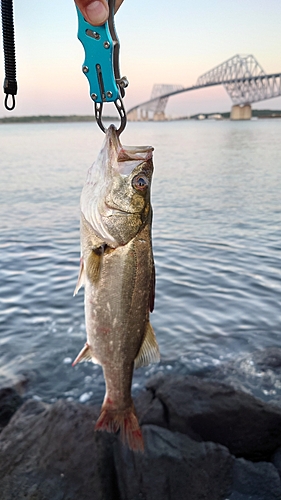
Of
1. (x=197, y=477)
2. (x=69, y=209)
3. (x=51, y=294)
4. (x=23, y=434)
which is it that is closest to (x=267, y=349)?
(x=197, y=477)

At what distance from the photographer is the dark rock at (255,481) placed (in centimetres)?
517

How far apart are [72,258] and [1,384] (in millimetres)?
6854

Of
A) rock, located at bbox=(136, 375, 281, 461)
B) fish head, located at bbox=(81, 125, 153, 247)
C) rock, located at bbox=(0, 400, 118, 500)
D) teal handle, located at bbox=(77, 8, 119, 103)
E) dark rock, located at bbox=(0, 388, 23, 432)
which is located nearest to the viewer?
teal handle, located at bbox=(77, 8, 119, 103)

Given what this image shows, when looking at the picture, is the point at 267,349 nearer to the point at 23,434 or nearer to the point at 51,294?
the point at 23,434

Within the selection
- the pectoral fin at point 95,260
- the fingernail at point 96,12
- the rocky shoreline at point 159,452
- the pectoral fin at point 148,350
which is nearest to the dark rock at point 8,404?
the rocky shoreline at point 159,452

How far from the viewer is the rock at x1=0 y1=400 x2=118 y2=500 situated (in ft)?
16.8

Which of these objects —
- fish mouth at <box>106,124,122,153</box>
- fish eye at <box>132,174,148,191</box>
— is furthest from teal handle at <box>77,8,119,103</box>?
fish eye at <box>132,174,148,191</box>

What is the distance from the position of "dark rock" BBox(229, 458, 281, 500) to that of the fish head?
3.04 metres

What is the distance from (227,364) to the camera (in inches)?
310

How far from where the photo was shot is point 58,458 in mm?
5391

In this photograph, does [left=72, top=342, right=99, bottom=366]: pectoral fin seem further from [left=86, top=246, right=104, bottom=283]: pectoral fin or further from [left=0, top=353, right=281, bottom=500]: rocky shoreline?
[left=0, top=353, right=281, bottom=500]: rocky shoreline

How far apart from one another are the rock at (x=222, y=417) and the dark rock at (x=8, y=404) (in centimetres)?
169

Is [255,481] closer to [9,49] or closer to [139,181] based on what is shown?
[139,181]

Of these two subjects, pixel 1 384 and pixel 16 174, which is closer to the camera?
pixel 1 384
